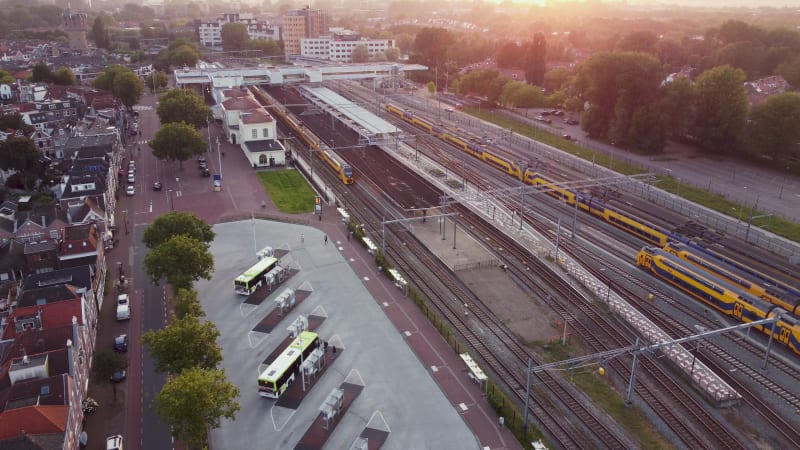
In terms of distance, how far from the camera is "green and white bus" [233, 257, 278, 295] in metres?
41.9

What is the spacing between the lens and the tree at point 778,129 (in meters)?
68.1

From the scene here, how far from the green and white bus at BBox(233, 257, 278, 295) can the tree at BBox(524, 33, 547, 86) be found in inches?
3637

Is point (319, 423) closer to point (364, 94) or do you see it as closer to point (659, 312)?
point (659, 312)

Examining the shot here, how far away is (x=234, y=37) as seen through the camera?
187 m

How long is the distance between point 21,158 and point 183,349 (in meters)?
49.1

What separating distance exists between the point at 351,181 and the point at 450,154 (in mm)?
18620

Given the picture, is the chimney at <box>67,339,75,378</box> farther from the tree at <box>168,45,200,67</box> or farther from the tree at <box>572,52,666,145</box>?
the tree at <box>168,45,200,67</box>

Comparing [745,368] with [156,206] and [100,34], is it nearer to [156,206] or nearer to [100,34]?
[156,206]

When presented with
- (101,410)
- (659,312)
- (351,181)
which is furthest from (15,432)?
(351,181)

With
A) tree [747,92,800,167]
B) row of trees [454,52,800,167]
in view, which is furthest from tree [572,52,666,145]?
tree [747,92,800,167]

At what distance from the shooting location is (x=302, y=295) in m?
42.3

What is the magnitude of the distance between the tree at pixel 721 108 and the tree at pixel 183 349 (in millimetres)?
71167

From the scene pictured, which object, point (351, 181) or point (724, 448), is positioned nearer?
point (724, 448)

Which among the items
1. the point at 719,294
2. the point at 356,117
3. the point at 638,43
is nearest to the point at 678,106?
the point at 719,294
